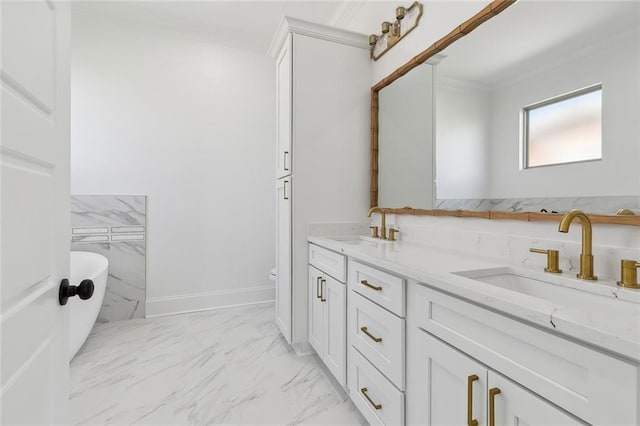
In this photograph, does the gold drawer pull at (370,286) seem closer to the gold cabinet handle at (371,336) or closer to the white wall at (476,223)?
the gold cabinet handle at (371,336)

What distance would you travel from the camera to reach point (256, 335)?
8.17 ft

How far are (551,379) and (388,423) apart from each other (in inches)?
30.7

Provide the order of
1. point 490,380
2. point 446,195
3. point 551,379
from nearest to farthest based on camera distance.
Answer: point 551,379 → point 490,380 → point 446,195

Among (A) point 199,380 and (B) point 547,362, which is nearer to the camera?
(B) point 547,362

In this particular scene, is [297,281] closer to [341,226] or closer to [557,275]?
[341,226]

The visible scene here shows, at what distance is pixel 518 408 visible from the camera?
0.72 m

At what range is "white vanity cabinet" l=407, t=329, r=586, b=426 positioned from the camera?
2.28 ft

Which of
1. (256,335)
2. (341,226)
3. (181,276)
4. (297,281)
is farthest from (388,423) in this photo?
(181,276)

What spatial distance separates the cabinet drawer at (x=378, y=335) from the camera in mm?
1167

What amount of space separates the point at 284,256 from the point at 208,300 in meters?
1.30

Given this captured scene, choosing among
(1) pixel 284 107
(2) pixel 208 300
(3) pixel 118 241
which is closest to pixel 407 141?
(1) pixel 284 107

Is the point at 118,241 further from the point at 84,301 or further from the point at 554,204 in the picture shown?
the point at 554,204

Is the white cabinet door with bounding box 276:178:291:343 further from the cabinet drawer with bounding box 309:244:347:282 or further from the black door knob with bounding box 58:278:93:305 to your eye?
the black door knob with bounding box 58:278:93:305

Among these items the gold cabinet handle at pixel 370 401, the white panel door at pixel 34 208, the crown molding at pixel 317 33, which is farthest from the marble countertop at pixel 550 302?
the crown molding at pixel 317 33
